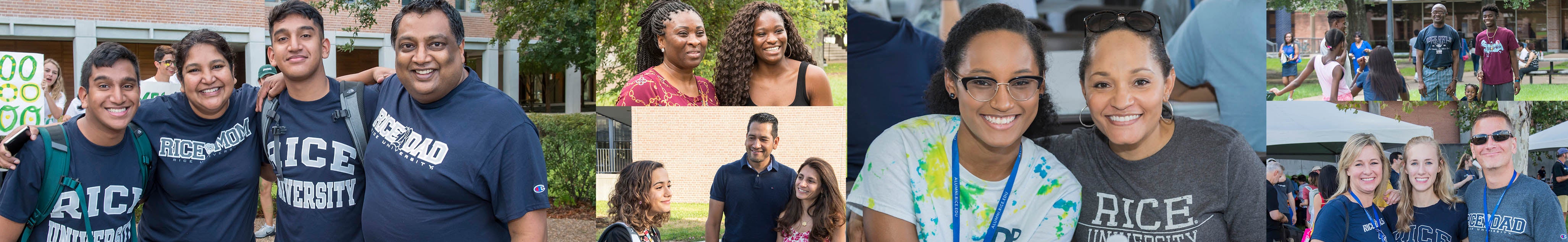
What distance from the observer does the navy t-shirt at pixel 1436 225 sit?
5465 mm

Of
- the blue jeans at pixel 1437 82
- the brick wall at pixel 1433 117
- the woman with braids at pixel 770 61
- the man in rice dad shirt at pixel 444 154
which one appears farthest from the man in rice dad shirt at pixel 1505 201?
the man in rice dad shirt at pixel 444 154

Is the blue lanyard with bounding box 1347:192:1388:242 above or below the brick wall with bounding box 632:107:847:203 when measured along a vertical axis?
below

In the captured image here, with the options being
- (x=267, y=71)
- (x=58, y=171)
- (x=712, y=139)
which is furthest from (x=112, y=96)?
(x=712, y=139)

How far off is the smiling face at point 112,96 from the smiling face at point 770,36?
2.35m

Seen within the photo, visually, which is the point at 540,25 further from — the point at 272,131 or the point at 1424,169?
the point at 1424,169

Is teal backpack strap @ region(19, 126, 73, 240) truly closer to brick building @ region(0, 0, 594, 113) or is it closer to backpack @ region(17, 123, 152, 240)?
backpack @ region(17, 123, 152, 240)

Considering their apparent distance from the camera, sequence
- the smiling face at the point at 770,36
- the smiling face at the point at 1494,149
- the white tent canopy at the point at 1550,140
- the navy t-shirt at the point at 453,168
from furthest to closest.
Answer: the white tent canopy at the point at 1550,140
the smiling face at the point at 1494,149
the smiling face at the point at 770,36
the navy t-shirt at the point at 453,168

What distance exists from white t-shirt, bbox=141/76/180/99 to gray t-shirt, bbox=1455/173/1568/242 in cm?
815

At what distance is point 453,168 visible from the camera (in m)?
2.70

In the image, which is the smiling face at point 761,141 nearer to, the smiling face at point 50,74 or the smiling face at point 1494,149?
the smiling face at point 1494,149

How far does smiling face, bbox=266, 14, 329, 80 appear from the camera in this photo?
311 cm

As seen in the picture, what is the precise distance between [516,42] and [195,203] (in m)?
4.68

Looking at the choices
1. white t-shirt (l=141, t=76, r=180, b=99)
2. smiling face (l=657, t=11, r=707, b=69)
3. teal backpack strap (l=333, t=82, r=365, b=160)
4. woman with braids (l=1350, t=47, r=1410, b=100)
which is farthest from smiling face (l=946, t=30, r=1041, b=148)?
woman with braids (l=1350, t=47, r=1410, b=100)

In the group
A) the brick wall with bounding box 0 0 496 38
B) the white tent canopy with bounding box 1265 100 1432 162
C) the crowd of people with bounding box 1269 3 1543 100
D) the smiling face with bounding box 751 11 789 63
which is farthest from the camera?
the brick wall with bounding box 0 0 496 38
